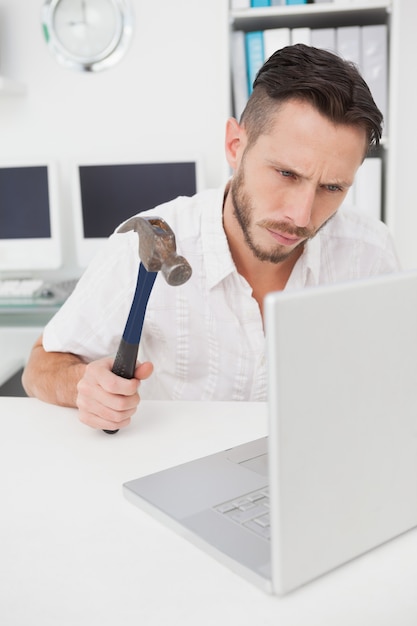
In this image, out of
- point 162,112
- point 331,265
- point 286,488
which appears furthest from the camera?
point 162,112

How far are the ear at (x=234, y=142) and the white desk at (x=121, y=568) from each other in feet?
2.37

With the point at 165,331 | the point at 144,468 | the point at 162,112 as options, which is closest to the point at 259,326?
the point at 165,331

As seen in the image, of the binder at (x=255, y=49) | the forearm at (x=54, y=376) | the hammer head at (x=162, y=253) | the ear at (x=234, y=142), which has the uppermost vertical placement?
the binder at (x=255, y=49)

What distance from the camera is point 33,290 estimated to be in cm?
235

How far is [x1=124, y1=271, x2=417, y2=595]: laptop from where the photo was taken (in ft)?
1.65

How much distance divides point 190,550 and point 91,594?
Answer: 118mm

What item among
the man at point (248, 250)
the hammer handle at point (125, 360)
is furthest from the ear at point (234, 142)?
the hammer handle at point (125, 360)

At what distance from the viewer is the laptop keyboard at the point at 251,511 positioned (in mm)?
670

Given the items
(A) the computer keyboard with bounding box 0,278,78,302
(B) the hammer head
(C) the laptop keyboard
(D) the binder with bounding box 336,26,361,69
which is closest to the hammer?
(B) the hammer head

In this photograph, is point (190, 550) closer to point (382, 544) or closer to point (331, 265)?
point (382, 544)

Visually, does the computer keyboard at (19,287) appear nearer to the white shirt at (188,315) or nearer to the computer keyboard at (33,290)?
the computer keyboard at (33,290)

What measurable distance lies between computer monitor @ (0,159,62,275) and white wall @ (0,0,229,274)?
9.0 inches

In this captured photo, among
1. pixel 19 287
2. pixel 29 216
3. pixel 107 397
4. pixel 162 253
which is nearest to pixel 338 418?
pixel 162 253

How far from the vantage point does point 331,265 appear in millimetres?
1491
